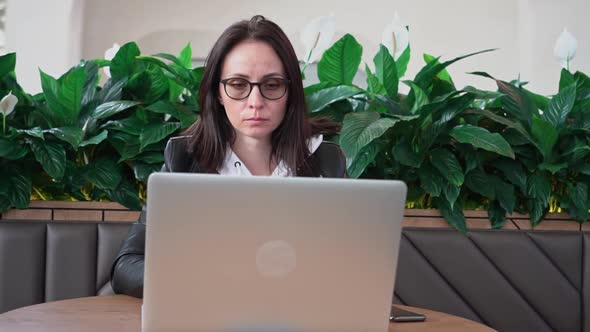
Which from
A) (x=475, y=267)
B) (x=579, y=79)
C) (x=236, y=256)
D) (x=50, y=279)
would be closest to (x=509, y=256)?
(x=475, y=267)

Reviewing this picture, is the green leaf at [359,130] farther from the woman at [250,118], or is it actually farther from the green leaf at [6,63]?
the green leaf at [6,63]

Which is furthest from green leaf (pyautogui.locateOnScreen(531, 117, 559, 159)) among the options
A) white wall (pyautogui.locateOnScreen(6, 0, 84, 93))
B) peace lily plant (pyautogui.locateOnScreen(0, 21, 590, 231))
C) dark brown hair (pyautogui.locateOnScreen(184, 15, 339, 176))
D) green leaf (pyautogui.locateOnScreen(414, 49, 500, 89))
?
white wall (pyautogui.locateOnScreen(6, 0, 84, 93))

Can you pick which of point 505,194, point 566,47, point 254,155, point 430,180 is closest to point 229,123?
point 254,155

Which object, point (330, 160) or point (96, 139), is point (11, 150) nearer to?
point (96, 139)

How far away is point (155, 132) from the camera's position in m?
2.14

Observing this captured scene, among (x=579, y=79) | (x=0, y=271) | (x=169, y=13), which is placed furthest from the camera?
(x=169, y=13)

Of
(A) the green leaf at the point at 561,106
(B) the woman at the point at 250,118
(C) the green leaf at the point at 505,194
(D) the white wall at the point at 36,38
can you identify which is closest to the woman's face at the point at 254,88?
(B) the woman at the point at 250,118

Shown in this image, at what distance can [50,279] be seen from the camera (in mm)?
2104

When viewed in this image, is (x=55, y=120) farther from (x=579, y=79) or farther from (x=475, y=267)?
(x=579, y=79)

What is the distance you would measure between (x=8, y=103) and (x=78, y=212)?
35cm

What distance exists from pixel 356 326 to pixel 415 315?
1.30ft

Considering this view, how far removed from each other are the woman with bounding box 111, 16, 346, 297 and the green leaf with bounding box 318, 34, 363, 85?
1.38 ft

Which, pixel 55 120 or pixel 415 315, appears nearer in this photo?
pixel 415 315

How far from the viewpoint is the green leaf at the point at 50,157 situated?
6.80ft
